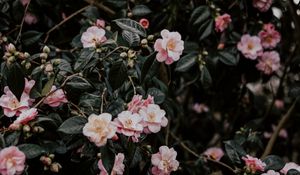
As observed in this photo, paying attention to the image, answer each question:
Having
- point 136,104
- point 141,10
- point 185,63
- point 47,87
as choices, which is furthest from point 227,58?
point 47,87

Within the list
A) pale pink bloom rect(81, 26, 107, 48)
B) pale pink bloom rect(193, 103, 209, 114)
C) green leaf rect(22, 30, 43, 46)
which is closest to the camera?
pale pink bloom rect(81, 26, 107, 48)

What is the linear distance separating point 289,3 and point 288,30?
290mm

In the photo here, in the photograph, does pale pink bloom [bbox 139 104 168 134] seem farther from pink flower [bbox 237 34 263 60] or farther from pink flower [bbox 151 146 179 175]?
pink flower [bbox 237 34 263 60]

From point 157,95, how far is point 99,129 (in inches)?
15.0

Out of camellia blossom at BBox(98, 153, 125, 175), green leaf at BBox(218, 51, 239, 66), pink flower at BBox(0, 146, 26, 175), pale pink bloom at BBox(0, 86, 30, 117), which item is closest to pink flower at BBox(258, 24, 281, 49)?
green leaf at BBox(218, 51, 239, 66)

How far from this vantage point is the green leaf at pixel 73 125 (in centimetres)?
121

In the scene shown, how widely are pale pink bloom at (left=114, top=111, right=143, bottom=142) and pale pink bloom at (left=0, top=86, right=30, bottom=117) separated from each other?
24cm

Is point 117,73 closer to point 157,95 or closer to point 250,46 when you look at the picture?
point 157,95

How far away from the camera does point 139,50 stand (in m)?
1.43

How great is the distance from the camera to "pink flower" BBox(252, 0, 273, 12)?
1.92 meters

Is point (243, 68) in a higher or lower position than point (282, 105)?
higher

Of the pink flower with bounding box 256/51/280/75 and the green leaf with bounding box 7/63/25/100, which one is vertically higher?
the green leaf with bounding box 7/63/25/100

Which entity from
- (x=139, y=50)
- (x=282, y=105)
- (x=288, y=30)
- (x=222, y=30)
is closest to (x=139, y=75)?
(x=139, y=50)

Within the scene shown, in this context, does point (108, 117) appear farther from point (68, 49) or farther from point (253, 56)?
point (253, 56)
